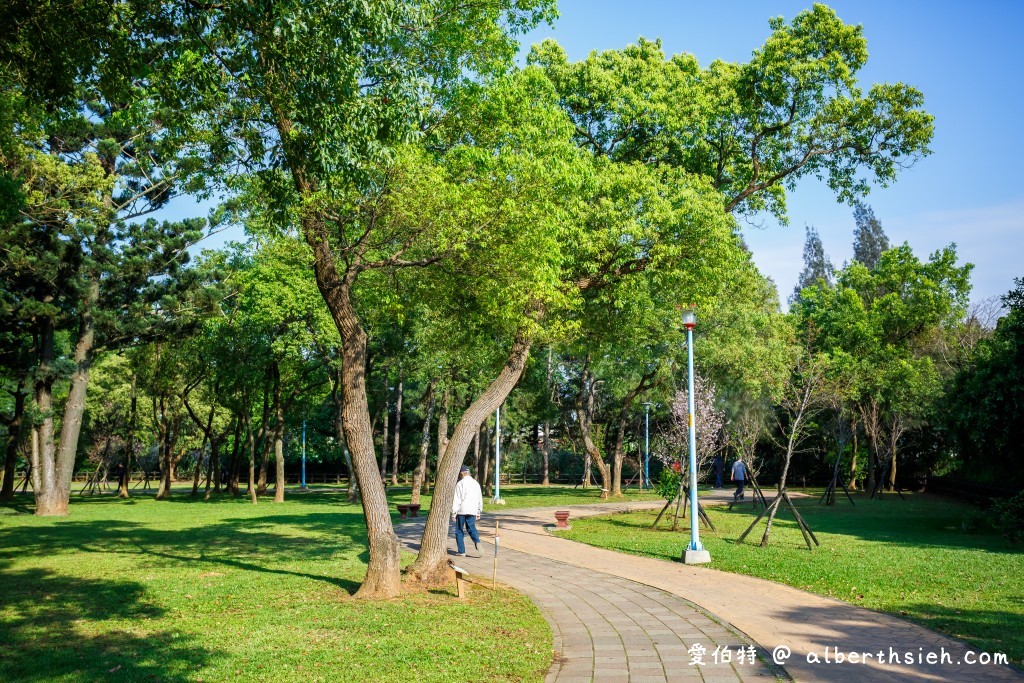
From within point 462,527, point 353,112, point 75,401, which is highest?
point 353,112

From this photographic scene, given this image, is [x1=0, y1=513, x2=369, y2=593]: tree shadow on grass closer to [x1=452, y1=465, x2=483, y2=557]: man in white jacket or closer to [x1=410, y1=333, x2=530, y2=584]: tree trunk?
[x1=410, y1=333, x2=530, y2=584]: tree trunk

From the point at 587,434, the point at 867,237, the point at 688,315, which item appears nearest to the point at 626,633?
the point at 688,315

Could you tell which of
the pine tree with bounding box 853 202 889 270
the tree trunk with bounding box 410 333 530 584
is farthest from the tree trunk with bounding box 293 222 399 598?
the pine tree with bounding box 853 202 889 270

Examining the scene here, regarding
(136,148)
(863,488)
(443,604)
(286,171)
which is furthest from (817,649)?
(863,488)

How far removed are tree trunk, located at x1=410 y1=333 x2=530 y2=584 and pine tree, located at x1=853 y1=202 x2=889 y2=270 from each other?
71.9m

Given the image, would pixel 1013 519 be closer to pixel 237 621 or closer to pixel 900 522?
pixel 900 522

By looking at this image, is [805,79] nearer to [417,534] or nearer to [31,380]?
[417,534]

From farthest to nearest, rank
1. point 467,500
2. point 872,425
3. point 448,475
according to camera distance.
Result: point 872,425 < point 467,500 < point 448,475

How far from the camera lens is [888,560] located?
12.9 meters

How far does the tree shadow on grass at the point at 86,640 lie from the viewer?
6719mm

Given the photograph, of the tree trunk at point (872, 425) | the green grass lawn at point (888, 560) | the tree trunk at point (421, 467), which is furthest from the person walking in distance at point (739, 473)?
the tree trunk at point (421, 467)

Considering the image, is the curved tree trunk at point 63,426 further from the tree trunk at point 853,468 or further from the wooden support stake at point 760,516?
the tree trunk at point 853,468

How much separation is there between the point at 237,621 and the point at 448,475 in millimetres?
3729

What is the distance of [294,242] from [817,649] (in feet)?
31.9
